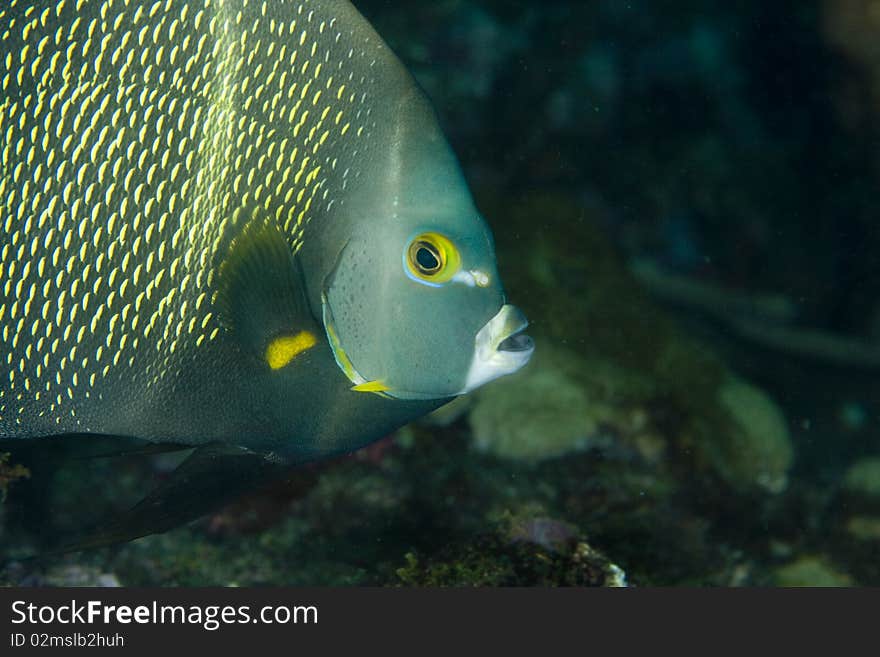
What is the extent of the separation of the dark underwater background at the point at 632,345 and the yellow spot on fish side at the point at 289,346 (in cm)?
116

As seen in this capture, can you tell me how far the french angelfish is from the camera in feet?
5.18

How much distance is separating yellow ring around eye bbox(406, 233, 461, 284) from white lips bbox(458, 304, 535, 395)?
0.15 metres

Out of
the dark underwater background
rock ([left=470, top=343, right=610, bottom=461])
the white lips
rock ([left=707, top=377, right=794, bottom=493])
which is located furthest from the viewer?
rock ([left=707, top=377, right=794, bottom=493])

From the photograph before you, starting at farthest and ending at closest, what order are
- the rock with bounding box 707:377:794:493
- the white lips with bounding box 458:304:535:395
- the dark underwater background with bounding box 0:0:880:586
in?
the rock with bounding box 707:377:794:493 < the dark underwater background with bounding box 0:0:880:586 < the white lips with bounding box 458:304:535:395

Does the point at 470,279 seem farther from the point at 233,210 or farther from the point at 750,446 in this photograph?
the point at 750,446

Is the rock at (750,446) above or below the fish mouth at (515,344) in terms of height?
below

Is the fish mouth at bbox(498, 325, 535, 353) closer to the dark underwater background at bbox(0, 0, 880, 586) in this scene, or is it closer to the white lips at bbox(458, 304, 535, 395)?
the white lips at bbox(458, 304, 535, 395)

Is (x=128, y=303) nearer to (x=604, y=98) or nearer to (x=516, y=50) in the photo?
(x=516, y=50)

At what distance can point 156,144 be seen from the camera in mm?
1627

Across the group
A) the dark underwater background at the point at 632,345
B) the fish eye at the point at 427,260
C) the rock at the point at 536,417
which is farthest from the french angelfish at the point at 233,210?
the rock at the point at 536,417

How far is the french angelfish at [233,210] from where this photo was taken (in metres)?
1.58

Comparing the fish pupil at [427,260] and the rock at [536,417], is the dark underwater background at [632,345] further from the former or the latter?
the fish pupil at [427,260]

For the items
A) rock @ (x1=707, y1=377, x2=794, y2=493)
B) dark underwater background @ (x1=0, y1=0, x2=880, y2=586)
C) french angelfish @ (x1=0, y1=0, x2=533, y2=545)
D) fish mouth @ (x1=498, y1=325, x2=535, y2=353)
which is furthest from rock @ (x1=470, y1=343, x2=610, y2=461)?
fish mouth @ (x1=498, y1=325, x2=535, y2=353)

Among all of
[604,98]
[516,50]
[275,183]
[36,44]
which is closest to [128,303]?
[275,183]
